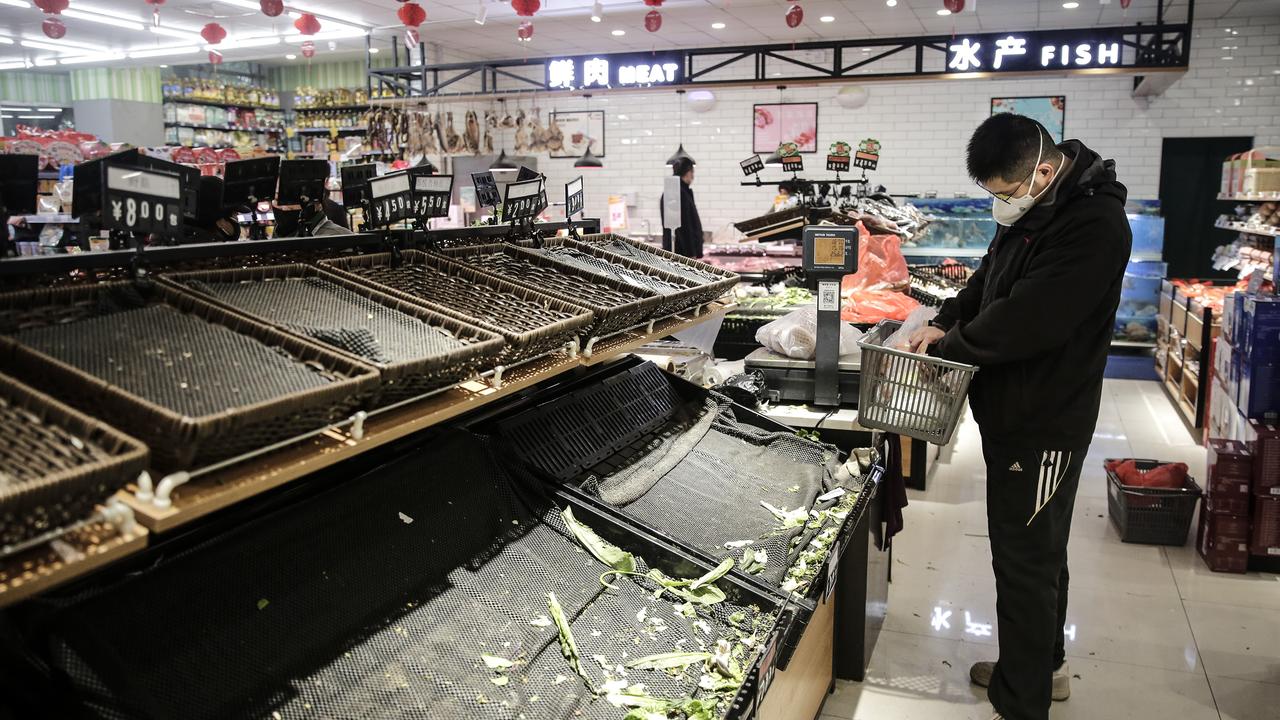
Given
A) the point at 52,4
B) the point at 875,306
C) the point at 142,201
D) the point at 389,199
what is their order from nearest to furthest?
1. the point at 142,201
2. the point at 389,199
3. the point at 875,306
4. the point at 52,4

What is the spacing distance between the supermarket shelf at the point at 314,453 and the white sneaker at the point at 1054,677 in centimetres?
220

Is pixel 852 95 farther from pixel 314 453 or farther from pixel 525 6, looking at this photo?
pixel 314 453

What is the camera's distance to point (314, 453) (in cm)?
144

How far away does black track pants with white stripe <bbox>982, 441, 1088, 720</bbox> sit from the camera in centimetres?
276

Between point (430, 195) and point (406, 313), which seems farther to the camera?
point (430, 195)

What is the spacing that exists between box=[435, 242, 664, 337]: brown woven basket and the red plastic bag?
349 centimetres

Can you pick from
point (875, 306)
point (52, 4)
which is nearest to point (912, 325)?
point (875, 306)

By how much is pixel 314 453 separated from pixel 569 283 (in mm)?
1182

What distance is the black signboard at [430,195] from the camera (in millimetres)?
2449

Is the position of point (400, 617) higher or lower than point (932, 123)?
lower

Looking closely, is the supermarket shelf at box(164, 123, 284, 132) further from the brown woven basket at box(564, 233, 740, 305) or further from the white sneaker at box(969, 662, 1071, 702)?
the white sneaker at box(969, 662, 1071, 702)

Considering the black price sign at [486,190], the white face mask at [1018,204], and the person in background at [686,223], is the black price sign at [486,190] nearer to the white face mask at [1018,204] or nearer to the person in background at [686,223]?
the white face mask at [1018,204]

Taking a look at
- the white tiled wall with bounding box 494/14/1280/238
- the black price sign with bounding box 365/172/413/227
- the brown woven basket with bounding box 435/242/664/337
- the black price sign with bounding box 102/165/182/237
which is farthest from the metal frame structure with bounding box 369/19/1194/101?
the black price sign with bounding box 102/165/182/237

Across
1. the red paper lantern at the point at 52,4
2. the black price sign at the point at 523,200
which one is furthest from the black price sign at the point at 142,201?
the red paper lantern at the point at 52,4
